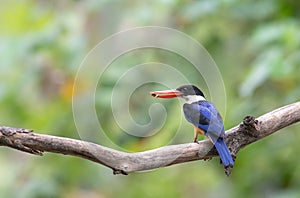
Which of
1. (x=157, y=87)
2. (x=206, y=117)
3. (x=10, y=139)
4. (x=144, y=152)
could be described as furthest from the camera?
(x=157, y=87)

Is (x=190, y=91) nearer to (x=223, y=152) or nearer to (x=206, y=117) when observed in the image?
(x=206, y=117)

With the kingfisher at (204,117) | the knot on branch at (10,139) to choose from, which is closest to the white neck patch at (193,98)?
the kingfisher at (204,117)

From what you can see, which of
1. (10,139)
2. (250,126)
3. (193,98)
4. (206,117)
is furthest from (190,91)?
(10,139)

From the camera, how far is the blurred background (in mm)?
2822

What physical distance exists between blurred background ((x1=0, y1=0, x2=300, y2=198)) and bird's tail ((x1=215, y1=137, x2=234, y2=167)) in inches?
33.7

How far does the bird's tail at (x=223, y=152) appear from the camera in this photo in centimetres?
159

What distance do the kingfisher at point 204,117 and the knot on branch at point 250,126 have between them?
0.06 metres

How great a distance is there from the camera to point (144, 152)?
1.59m

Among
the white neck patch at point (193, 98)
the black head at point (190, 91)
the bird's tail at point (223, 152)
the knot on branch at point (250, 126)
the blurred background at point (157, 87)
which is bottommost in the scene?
the bird's tail at point (223, 152)

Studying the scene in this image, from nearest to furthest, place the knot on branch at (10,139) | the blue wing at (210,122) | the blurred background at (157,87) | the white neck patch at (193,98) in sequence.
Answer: the knot on branch at (10,139), the blue wing at (210,122), the white neck patch at (193,98), the blurred background at (157,87)

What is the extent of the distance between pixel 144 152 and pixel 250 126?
0.98ft

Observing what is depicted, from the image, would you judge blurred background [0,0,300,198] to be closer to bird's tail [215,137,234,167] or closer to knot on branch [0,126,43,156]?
bird's tail [215,137,234,167]

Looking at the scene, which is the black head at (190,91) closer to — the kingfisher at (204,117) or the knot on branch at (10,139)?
the kingfisher at (204,117)

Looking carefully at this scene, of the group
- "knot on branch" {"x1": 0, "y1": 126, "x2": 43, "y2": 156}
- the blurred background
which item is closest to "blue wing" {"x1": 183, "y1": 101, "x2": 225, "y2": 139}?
"knot on branch" {"x1": 0, "y1": 126, "x2": 43, "y2": 156}
